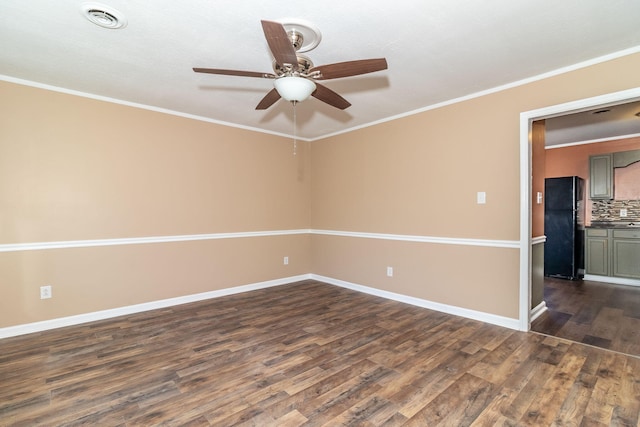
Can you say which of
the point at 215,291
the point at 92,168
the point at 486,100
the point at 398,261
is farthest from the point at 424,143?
the point at 92,168

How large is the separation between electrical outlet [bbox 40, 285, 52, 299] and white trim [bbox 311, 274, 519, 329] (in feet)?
11.3

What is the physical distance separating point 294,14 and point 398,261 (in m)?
3.05

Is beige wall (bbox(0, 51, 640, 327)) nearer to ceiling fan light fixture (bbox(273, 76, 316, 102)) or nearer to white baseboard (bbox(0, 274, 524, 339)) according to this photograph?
white baseboard (bbox(0, 274, 524, 339))

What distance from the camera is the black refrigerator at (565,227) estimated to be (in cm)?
509

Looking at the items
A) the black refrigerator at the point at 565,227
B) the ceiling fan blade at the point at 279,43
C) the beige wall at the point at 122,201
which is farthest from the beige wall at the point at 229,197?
the black refrigerator at the point at 565,227

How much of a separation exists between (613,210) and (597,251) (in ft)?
2.71

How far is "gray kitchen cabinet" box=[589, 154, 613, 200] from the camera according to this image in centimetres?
513

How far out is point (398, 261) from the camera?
158 inches

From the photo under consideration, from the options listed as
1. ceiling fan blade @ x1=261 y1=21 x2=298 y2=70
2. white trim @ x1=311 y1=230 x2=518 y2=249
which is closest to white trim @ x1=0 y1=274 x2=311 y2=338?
white trim @ x1=311 y1=230 x2=518 y2=249

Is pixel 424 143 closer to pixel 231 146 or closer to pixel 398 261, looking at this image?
pixel 398 261

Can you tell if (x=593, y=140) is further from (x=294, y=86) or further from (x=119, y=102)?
(x=119, y=102)

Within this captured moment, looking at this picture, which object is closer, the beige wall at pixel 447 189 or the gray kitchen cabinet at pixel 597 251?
the beige wall at pixel 447 189

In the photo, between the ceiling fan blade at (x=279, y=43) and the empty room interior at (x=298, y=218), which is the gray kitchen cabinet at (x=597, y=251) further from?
the ceiling fan blade at (x=279, y=43)

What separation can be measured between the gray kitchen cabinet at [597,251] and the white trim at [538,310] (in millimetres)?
2321
